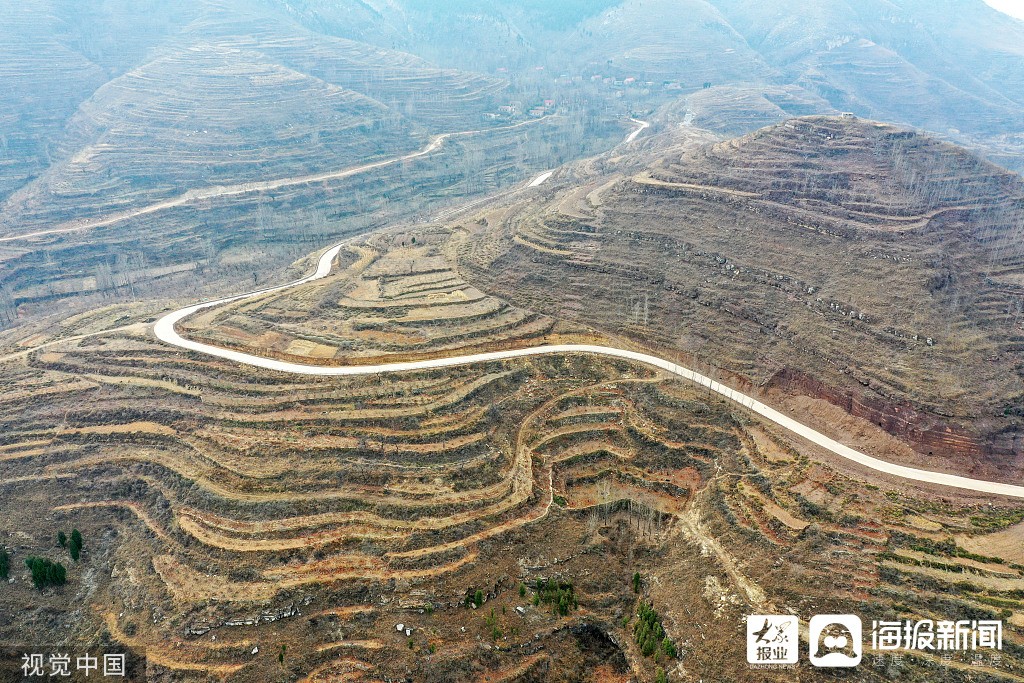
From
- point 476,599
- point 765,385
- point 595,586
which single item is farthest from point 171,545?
point 765,385

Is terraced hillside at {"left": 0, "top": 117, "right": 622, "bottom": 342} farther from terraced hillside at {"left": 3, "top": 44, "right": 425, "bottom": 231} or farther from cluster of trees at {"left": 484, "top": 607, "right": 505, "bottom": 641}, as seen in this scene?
cluster of trees at {"left": 484, "top": 607, "right": 505, "bottom": 641}

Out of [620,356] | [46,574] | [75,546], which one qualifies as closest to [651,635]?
[620,356]

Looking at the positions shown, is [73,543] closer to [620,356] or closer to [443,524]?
[443,524]

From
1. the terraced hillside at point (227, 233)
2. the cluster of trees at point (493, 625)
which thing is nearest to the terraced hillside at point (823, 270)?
the cluster of trees at point (493, 625)

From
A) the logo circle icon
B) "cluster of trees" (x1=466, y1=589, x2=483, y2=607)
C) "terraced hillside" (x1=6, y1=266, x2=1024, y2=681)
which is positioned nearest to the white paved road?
"terraced hillside" (x1=6, y1=266, x2=1024, y2=681)

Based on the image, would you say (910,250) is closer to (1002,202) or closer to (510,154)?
(1002,202)

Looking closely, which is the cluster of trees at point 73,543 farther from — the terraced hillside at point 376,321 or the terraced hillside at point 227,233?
the terraced hillside at point 227,233
